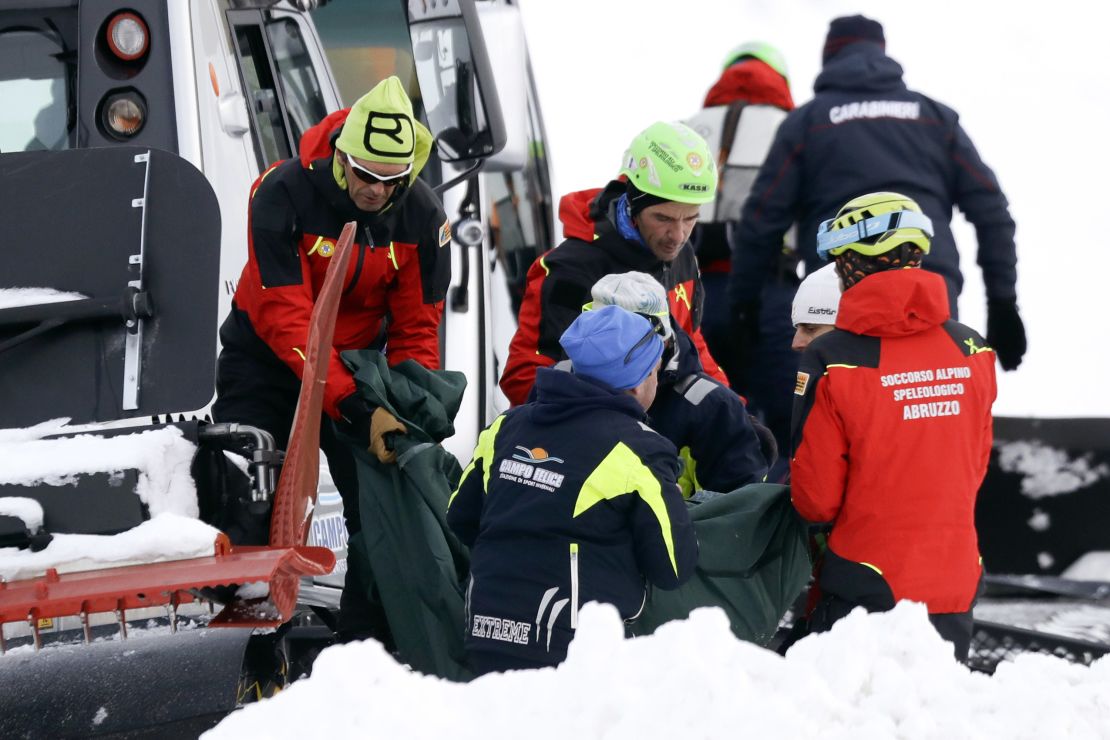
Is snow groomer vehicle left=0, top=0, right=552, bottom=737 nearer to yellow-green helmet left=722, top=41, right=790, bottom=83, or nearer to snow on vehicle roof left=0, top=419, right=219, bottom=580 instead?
snow on vehicle roof left=0, top=419, right=219, bottom=580

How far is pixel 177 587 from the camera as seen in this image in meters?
2.85

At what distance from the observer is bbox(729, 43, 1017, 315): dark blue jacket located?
5.46 m

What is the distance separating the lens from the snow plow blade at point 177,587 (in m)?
2.83

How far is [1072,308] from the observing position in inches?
378

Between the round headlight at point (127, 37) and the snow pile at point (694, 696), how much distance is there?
2096 mm

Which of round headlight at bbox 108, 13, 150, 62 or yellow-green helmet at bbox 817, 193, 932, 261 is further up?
round headlight at bbox 108, 13, 150, 62

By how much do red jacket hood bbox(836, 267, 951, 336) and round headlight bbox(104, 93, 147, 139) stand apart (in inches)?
73.0

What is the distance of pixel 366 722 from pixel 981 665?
113 inches

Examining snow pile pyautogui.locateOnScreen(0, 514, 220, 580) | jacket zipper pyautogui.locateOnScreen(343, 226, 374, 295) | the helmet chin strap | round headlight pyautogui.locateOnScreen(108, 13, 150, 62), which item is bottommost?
snow pile pyautogui.locateOnScreen(0, 514, 220, 580)

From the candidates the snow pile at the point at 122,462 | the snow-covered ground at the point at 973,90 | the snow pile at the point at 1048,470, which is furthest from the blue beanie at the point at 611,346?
the snow-covered ground at the point at 973,90

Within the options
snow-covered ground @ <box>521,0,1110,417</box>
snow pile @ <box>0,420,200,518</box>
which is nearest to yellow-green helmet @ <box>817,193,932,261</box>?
snow pile @ <box>0,420,200,518</box>

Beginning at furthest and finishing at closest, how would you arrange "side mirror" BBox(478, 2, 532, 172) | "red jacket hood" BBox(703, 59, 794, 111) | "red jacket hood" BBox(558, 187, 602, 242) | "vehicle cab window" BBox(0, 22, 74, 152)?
"red jacket hood" BBox(703, 59, 794, 111) < "side mirror" BBox(478, 2, 532, 172) < "red jacket hood" BBox(558, 187, 602, 242) < "vehicle cab window" BBox(0, 22, 74, 152)

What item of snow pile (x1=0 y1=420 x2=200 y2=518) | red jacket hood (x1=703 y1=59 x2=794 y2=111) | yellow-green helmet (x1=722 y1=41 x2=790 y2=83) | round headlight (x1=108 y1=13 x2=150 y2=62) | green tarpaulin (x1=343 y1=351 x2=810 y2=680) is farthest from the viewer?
yellow-green helmet (x1=722 y1=41 x2=790 y2=83)

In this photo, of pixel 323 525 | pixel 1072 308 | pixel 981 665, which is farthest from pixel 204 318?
pixel 1072 308
